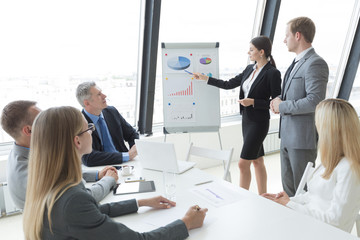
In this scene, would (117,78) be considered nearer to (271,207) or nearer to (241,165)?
(241,165)

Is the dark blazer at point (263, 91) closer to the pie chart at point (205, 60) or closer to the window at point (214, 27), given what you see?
the pie chart at point (205, 60)

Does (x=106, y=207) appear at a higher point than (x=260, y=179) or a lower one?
higher

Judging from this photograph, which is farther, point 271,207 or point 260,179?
point 260,179

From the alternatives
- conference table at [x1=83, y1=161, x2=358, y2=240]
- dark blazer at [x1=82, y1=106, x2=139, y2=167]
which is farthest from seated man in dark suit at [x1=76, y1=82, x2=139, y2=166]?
conference table at [x1=83, y1=161, x2=358, y2=240]

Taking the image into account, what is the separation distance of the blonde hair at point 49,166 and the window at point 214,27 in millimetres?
3004

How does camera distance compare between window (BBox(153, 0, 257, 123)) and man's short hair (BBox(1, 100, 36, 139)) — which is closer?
man's short hair (BBox(1, 100, 36, 139))

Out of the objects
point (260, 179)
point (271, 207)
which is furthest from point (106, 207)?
point (260, 179)

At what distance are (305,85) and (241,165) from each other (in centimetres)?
112

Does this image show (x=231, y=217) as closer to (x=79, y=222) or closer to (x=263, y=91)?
(x=79, y=222)

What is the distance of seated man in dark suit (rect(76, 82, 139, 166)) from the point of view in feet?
8.14

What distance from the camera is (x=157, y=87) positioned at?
4250mm

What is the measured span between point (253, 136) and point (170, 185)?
146 centimetres

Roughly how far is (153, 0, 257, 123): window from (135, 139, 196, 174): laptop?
2.11 meters

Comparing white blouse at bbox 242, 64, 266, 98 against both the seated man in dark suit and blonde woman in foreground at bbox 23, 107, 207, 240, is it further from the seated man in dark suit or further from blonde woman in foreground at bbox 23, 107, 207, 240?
blonde woman in foreground at bbox 23, 107, 207, 240
